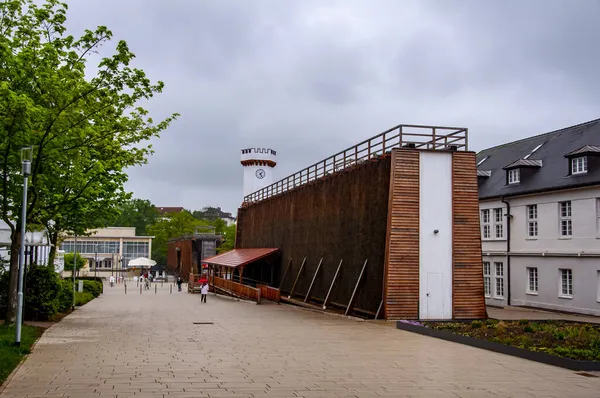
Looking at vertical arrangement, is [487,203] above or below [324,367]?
above

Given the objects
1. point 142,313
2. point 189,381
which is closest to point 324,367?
point 189,381

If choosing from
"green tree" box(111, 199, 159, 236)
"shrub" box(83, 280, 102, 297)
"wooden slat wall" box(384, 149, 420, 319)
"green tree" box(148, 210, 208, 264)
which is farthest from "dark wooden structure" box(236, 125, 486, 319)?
"green tree" box(111, 199, 159, 236)

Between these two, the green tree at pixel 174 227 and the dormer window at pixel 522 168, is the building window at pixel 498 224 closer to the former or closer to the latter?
the dormer window at pixel 522 168

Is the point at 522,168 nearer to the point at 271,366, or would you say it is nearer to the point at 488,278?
the point at 488,278

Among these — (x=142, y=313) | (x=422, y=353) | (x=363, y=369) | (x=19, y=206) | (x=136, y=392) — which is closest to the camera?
(x=136, y=392)

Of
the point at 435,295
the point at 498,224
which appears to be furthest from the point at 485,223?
the point at 435,295

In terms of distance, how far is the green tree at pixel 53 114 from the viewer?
1662cm

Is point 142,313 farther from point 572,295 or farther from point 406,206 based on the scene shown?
point 572,295

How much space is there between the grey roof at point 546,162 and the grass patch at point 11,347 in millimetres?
21405

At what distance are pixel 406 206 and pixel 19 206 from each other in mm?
12833

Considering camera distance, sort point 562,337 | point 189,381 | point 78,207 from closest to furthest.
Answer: point 189,381
point 562,337
point 78,207

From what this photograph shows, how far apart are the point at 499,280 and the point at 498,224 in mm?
2931

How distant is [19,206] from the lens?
60.6 feet

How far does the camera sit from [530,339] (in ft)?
50.0
